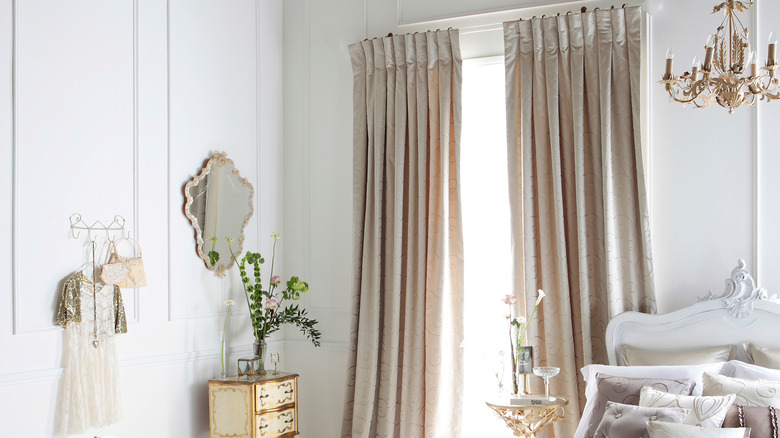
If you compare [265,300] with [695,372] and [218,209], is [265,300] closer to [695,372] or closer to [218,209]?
[218,209]

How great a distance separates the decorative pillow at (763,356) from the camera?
11.0 feet

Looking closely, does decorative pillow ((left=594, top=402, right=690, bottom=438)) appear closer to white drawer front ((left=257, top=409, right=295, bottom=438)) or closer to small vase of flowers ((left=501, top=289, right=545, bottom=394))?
small vase of flowers ((left=501, top=289, right=545, bottom=394))

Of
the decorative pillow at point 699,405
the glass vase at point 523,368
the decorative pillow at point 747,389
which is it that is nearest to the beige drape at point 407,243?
the glass vase at point 523,368

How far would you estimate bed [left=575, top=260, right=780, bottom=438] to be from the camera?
2.95 m

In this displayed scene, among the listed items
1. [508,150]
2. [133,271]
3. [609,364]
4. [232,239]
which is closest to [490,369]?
[609,364]

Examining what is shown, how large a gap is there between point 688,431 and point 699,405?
0.74ft

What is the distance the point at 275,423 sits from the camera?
4.17 meters

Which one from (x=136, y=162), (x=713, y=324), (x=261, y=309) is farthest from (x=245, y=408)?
(x=713, y=324)

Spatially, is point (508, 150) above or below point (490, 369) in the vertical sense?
above

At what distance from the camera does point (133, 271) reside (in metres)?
3.70

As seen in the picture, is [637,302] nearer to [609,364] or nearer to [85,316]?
[609,364]

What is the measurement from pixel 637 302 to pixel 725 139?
3.26 ft


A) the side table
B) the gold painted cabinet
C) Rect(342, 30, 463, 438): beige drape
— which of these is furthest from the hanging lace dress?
the side table

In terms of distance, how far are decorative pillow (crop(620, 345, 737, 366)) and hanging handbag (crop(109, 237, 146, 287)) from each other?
2554 mm
